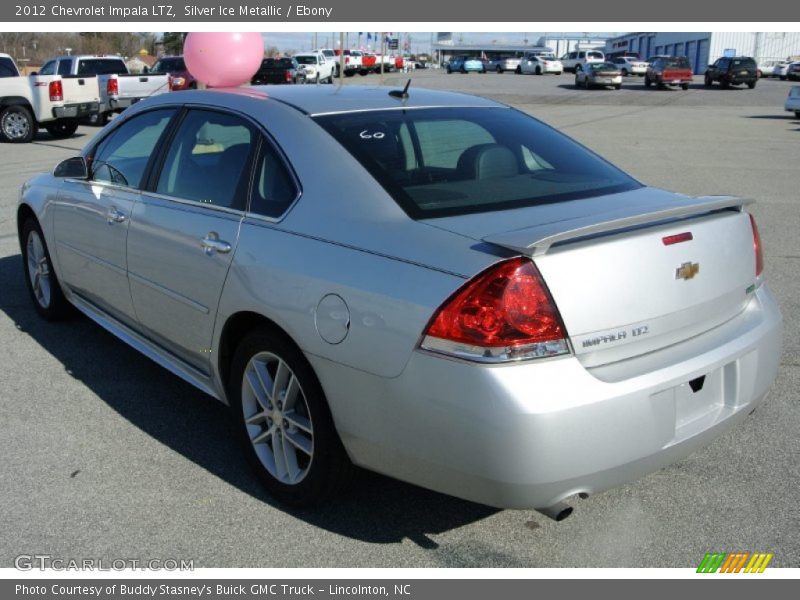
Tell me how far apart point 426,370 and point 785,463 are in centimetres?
204

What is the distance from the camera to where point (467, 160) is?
3.72 m

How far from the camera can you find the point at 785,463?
3.77 m

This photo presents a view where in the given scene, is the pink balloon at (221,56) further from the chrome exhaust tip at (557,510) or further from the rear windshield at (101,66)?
the rear windshield at (101,66)

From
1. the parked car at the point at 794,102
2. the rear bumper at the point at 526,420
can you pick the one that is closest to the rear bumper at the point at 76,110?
the rear bumper at the point at 526,420

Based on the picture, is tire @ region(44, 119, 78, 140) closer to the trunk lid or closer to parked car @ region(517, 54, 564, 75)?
the trunk lid

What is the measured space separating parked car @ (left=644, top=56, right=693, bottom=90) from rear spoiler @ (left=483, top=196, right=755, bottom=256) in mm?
44449

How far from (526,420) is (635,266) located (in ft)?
2.21

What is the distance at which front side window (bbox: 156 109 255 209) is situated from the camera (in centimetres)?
372

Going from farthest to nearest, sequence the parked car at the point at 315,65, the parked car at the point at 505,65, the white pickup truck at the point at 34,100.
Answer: the parked car at the point at 505,65, the parked car at the point at 315,65, the white pickup truck at the point at 34,100

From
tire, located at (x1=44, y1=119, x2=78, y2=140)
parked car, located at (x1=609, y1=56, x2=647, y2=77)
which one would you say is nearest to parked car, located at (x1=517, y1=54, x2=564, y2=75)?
parked car, located at (x1=609, y1=56, x2=647, y2=77)

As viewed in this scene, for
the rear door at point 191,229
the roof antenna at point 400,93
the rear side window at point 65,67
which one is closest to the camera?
the rear door at point 191,229

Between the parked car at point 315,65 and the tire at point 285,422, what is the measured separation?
4269 cm

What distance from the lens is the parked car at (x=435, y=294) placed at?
8.68 feet

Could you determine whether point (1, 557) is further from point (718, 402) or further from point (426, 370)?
point (718, 402)
